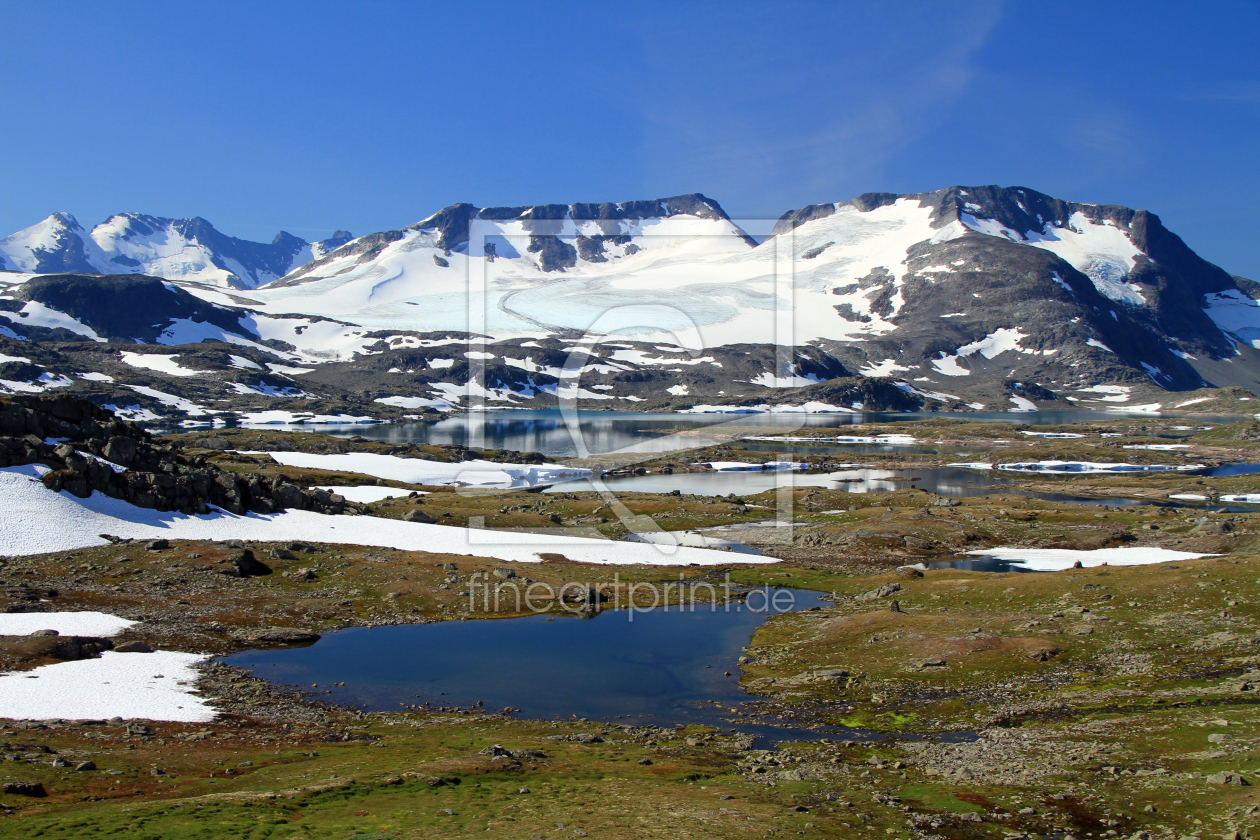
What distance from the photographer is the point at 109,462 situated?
181 ft

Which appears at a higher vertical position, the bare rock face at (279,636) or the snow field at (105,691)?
the snow field at (105,691)

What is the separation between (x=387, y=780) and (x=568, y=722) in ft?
34.0

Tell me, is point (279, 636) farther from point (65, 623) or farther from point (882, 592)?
point (882, 592)

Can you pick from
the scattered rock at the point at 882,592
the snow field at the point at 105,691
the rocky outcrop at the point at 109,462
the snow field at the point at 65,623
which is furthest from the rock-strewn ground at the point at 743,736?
the rocky outcrop at the point at 109,462

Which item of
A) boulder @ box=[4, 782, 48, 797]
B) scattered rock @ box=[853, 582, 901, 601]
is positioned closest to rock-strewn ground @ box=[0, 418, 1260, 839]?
boulder @ box=[4, 782, 48, 797]

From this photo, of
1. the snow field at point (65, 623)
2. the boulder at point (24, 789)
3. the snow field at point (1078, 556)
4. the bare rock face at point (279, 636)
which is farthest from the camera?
the snow field at point (1078, 556)

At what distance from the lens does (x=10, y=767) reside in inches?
821

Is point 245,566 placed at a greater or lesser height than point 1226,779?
greater

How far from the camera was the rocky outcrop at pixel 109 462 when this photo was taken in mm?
51812

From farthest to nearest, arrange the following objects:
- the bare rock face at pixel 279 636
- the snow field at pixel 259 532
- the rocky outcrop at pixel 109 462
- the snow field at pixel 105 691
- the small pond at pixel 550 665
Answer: the rocky outcrop at pixel 109 462 < the snow field at pixel 259 532 < the bare rock face at pixel 279 636 < the small pond at pixel 550 665 < the snow field at pixel 105 691

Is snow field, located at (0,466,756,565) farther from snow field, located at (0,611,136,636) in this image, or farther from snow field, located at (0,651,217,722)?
snow field, located at (0,651,217,722)

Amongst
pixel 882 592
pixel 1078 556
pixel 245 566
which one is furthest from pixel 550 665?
pixel 1078 556

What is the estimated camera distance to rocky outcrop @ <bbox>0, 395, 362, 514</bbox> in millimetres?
51812

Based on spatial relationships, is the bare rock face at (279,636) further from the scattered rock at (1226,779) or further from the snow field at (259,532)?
Answer: the scattered rock at (1226,779)
